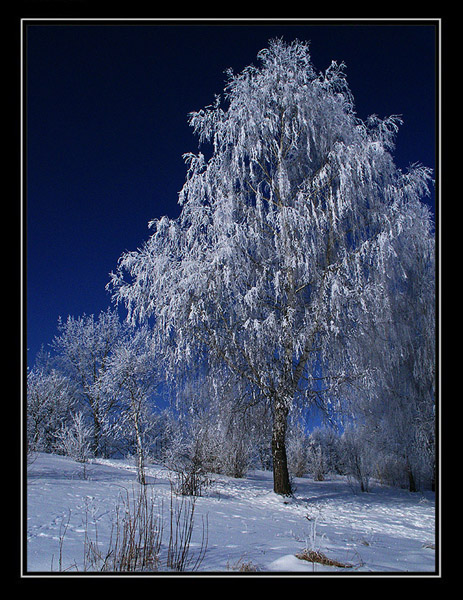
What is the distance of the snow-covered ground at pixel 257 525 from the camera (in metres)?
2.62

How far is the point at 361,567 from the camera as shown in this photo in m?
2.63

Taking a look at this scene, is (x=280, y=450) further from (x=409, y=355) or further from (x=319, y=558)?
(x=319, y=558)

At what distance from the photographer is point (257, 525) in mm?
4543

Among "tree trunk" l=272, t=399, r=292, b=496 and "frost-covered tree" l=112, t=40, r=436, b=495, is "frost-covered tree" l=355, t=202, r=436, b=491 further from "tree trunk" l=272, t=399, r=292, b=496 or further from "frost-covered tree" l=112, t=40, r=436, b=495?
"tree trunk" l=272, t=399, r=292, b=496

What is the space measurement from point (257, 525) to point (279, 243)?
16.5ft

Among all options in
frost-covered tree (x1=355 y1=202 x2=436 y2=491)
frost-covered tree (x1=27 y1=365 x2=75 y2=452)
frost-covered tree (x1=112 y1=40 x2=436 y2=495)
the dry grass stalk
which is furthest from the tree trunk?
frost-covered tree (x1=27 y1=365 x2=75 y2=452)

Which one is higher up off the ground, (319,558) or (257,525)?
(319,558)

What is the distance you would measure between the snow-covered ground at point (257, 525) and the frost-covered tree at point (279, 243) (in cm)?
142

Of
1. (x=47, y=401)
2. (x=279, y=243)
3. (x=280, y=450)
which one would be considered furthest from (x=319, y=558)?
(x=47, y=401)

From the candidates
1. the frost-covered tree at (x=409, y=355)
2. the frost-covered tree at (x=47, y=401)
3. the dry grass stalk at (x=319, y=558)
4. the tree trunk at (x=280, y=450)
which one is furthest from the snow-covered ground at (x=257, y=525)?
the frost-covered tree at (x=47, y=401)

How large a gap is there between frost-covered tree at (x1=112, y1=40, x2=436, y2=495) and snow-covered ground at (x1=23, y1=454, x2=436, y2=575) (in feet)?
4.66
